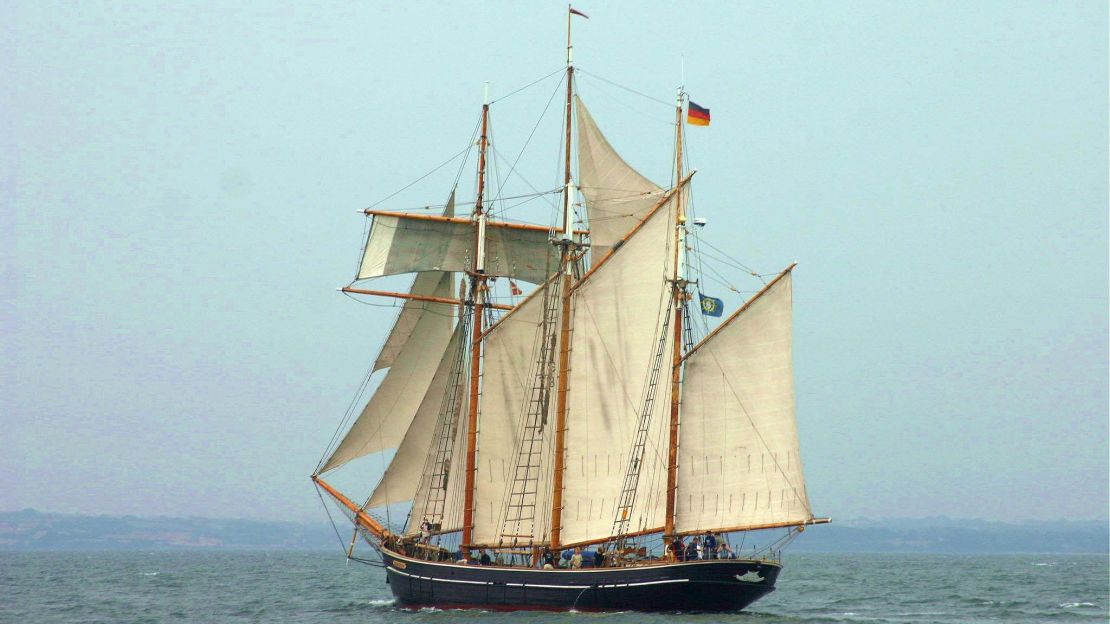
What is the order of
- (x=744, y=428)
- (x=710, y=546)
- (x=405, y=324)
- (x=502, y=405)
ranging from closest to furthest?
(x=710, y=546), (x=744, y=428), (x=502, y=405), (x=405, y=324)

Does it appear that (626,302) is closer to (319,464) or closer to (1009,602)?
(319,464)

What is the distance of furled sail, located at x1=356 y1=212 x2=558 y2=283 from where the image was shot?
52062mm

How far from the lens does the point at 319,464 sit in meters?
53.2

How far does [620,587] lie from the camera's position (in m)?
42.1

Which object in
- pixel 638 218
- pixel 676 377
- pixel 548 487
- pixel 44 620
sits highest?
pixel 638 218

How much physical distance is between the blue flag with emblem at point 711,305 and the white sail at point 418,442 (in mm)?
10581

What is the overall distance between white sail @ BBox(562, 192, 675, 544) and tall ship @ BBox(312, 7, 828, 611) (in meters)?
0.06

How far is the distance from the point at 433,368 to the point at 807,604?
2299 cm

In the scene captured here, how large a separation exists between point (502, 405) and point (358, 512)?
30.4 ft

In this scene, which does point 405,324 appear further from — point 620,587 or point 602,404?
point 620,587

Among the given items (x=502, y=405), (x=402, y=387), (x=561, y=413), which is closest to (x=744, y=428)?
(x=561, y=413)

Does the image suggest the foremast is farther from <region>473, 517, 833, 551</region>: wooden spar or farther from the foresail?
the foresail

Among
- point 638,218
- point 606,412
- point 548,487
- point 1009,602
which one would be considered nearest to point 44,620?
point 548,487

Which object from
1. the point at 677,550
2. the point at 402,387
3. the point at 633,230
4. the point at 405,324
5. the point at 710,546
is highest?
the point at 633,230
